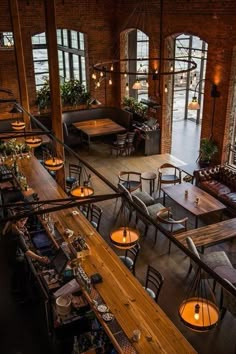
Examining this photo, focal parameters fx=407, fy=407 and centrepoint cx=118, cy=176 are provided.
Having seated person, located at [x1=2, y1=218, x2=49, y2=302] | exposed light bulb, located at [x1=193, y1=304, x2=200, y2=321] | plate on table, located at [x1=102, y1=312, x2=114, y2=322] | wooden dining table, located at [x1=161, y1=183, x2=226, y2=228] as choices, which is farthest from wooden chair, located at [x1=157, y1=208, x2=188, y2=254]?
exposed light bulb, located at [x1=193, y1=304, x2=200, y2=321]

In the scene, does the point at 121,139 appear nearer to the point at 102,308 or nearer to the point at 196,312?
the point at 102,308

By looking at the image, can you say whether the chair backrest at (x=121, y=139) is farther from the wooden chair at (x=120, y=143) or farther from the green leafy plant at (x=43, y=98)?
the green leafy plant at (x=43, y=98)

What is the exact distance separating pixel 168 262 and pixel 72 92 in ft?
26.9

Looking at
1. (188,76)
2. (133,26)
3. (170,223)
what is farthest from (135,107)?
(170,223)

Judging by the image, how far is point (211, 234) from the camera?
23.7 feet

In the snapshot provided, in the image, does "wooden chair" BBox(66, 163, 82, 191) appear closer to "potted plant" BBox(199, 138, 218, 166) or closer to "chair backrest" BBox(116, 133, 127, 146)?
"chair backrest" BBox(116, 133, 127, 146)

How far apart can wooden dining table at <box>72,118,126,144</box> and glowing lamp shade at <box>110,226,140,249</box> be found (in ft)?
25.9

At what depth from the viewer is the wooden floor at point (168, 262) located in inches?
235

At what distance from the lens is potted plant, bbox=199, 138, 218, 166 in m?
10.3

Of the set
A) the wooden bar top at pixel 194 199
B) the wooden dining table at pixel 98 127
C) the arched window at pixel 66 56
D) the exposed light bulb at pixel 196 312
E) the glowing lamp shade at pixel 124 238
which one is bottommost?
the wooden bar top at pixel 194 199

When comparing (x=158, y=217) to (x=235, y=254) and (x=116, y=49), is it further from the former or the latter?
(x=116, y=49)

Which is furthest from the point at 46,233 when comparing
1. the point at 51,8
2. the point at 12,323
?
the point at 51,8

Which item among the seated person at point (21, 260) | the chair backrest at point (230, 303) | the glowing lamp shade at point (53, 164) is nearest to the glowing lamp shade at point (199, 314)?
the chair backrest at point (230, 303)

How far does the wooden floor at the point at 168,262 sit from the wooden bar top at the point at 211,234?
2.35ft
